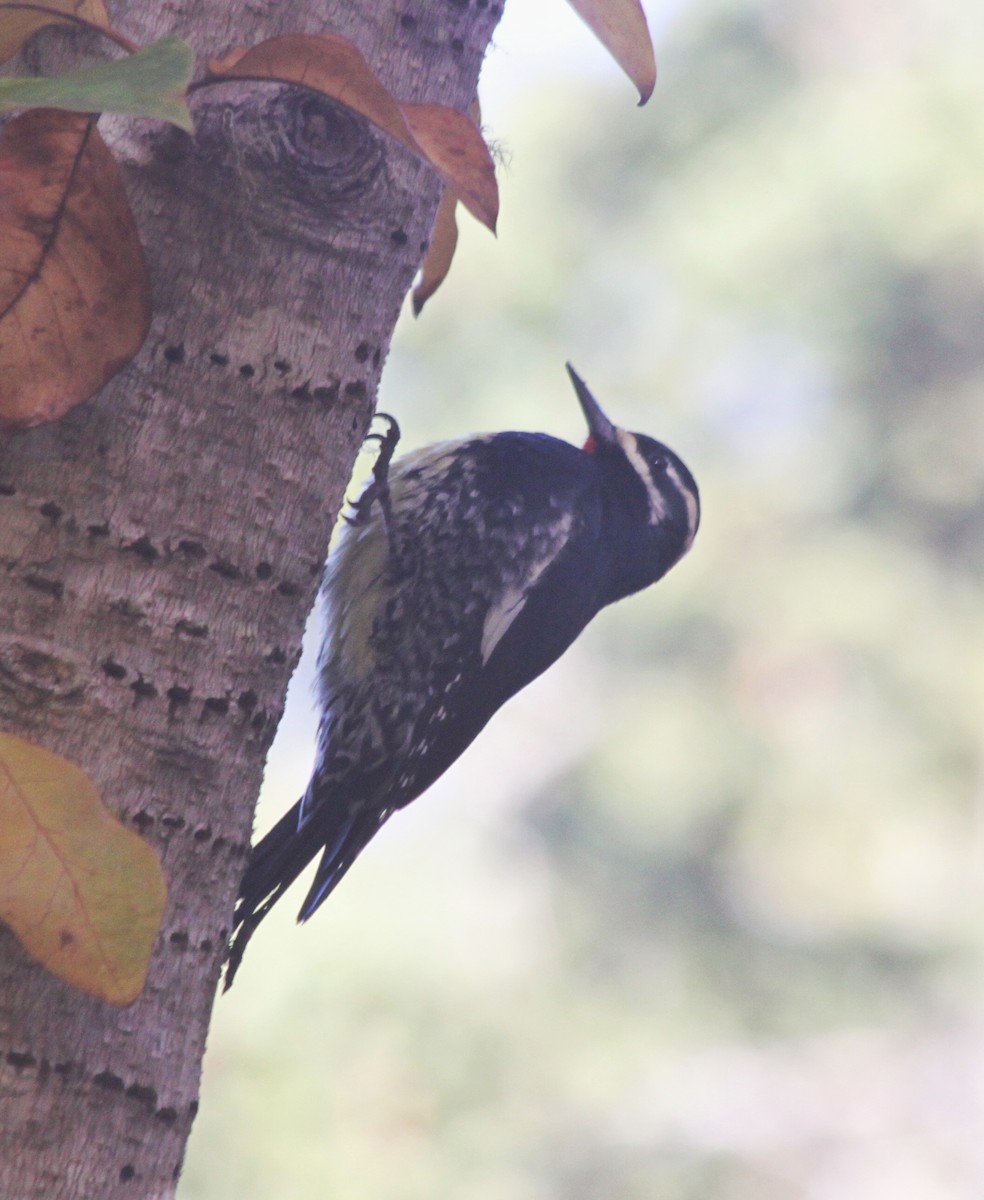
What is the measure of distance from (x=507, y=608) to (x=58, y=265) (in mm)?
1560

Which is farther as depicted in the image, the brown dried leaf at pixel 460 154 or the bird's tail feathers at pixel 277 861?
the bird's tail feathers at pixel 277 861

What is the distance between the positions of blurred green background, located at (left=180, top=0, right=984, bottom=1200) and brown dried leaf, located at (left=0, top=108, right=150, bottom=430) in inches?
193

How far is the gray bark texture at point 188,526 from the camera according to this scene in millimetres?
876

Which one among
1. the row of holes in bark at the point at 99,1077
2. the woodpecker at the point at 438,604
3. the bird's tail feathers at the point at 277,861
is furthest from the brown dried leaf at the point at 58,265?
the woodpecker at the point at 438,604

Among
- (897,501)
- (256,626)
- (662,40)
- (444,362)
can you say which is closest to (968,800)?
(897,501)

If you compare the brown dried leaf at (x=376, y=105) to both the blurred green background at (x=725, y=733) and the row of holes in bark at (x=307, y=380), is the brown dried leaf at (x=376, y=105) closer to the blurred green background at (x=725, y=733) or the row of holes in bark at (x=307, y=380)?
the row of holes in bark at (x=307, y=380)

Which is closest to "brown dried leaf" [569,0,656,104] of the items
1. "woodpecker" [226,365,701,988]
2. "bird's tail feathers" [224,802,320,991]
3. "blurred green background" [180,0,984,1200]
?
"bird's tail feathers" [224,802,320,991]

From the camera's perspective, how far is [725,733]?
274 inches

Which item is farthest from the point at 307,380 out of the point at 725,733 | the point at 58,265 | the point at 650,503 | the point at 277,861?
the point at 725,733

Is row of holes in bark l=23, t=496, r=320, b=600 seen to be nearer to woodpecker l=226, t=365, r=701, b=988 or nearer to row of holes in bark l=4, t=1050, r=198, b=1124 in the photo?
row of holes in bark l=4, t=1050, r=198, b=1124

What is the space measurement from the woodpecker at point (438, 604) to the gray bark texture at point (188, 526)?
1135 millimetres

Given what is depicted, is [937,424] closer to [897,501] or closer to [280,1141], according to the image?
[897,501]

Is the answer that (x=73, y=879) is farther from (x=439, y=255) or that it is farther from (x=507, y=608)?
(x=507, y=608)

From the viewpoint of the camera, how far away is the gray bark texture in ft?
2.87
